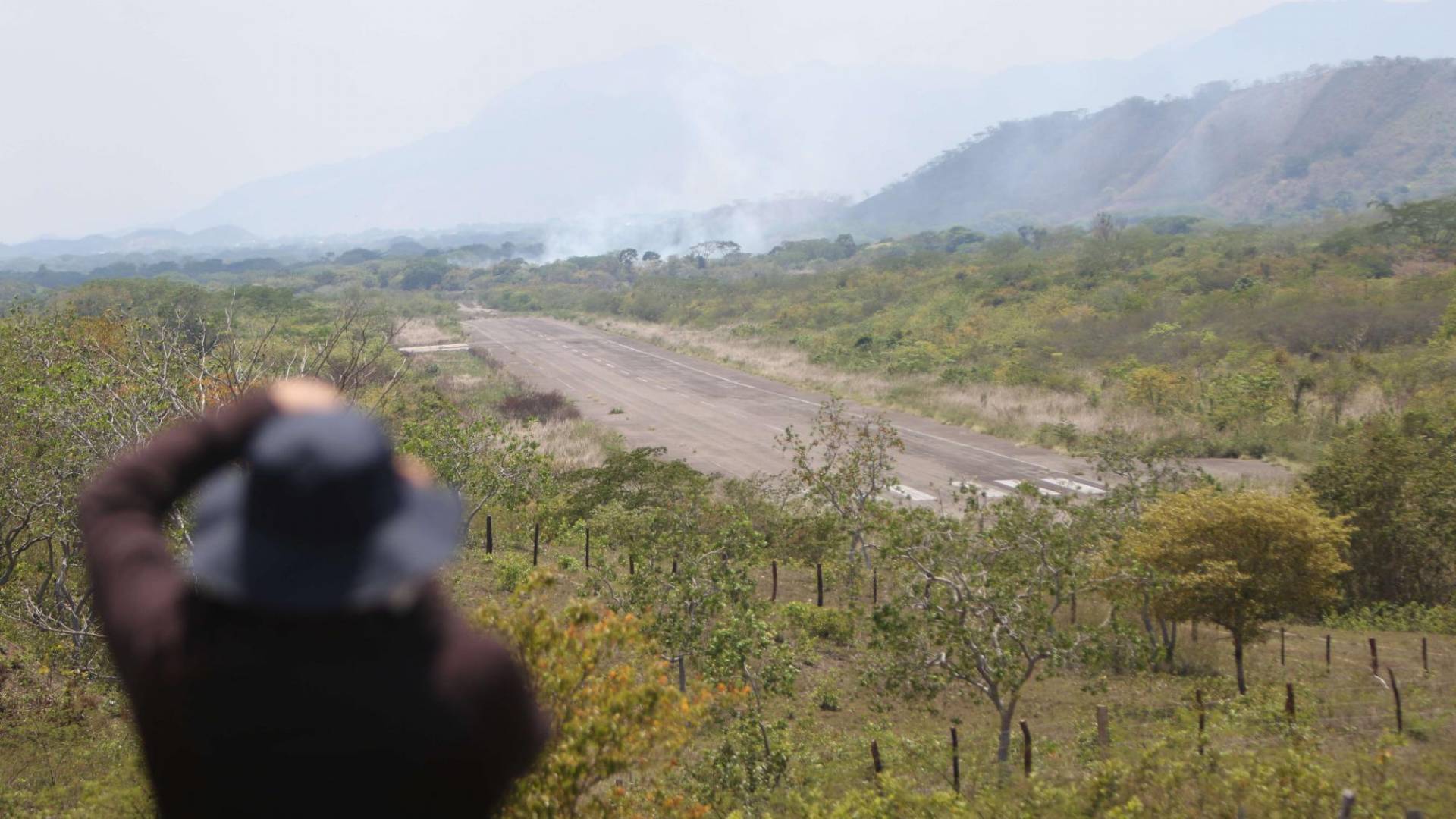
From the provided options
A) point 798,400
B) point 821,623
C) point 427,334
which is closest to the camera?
point 821,623

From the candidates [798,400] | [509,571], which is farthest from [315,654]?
[798,400]

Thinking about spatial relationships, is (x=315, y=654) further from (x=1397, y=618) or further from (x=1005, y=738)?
(x=1397, y=618)

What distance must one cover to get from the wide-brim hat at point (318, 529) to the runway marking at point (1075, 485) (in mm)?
19856

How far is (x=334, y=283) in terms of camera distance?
101 meters

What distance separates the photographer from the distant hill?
124312 millimetres

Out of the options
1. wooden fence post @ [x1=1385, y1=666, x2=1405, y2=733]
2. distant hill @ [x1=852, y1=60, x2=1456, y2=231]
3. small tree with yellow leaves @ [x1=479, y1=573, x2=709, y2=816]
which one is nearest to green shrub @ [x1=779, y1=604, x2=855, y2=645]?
wooden fence post @ [x1=1385, y1=666, x2=1405, y2=733]

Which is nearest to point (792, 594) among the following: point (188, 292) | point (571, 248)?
point (188, 292)

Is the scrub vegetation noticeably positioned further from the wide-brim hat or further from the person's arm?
the wide-brim hat

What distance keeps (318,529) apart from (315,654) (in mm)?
166

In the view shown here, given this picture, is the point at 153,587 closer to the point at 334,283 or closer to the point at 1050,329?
the point at 1050,329

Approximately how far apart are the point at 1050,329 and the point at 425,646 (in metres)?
41.9

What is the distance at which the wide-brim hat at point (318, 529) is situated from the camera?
1.28m

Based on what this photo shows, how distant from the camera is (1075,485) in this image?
20.6 m

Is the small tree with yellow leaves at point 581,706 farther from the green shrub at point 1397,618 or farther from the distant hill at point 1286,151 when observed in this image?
the distant hill at point 1286,151
